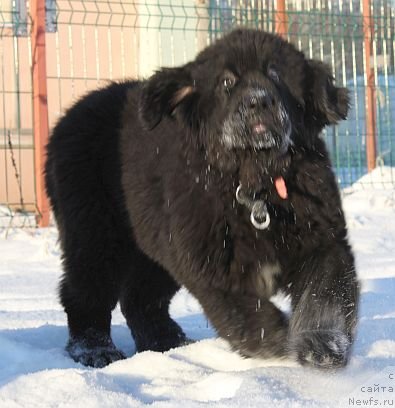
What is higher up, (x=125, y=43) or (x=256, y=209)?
(x=125, y=43)

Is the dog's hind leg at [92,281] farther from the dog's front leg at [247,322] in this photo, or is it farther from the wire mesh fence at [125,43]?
the wire mesh fence at [125,43]

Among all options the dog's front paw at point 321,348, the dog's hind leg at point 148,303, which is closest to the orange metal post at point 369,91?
the dog's hind leg at point 148,303

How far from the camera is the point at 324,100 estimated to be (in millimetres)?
3189

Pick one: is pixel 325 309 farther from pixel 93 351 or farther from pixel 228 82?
pixel 93 351

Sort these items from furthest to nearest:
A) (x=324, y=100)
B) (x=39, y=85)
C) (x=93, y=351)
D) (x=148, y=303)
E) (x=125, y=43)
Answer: (x=125, y=43) < (x=39, y=85) < (x=148, y=303) < (x=93, y=351) < (x=324, y=100)

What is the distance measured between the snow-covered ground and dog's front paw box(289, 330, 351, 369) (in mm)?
35

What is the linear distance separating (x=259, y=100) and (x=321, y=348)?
33.5 inches

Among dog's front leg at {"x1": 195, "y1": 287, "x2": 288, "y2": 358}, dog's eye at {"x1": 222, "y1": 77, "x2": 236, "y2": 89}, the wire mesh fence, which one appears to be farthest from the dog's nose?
the wire mesh fence

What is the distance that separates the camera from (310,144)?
3125 millimetres

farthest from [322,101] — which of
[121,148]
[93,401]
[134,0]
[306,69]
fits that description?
[134,0]

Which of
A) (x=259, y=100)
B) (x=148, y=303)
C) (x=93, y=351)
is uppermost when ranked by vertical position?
(x=259, y=100)

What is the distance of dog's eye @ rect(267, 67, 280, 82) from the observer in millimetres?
3035

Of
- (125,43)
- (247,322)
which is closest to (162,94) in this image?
(247,322)

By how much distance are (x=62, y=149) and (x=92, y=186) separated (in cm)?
27
